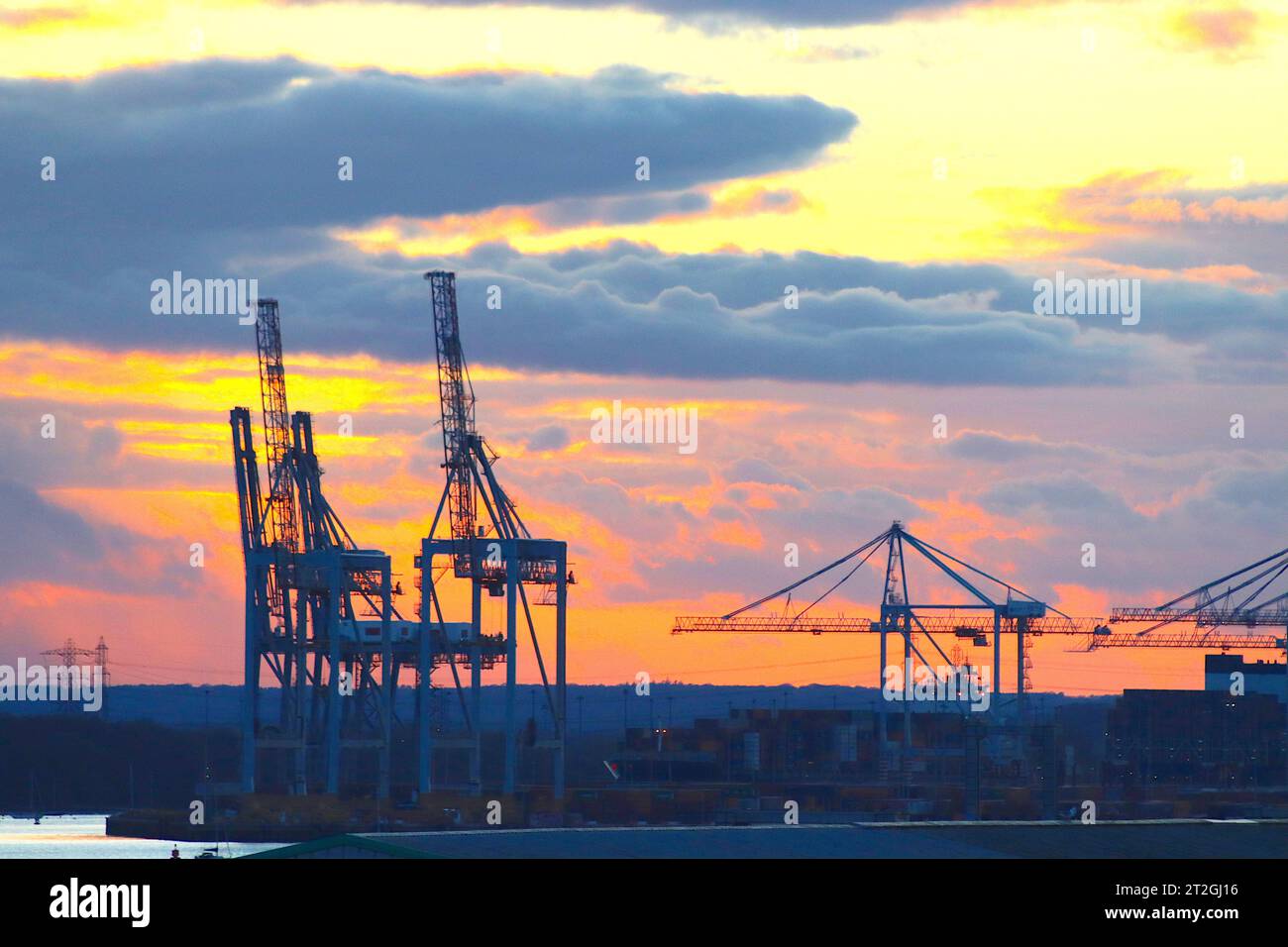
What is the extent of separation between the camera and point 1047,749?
17238 centimetres

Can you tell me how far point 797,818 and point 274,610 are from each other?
39228 mm

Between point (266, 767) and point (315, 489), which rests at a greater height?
point (315, 489)

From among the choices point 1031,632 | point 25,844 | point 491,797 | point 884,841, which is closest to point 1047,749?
point 1031,632

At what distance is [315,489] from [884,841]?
88.8 metres

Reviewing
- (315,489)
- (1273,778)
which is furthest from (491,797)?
(1273,778)

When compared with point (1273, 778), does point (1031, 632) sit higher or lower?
higher

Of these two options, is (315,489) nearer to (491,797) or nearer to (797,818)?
(491,797)

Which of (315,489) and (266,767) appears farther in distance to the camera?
(266,767)
